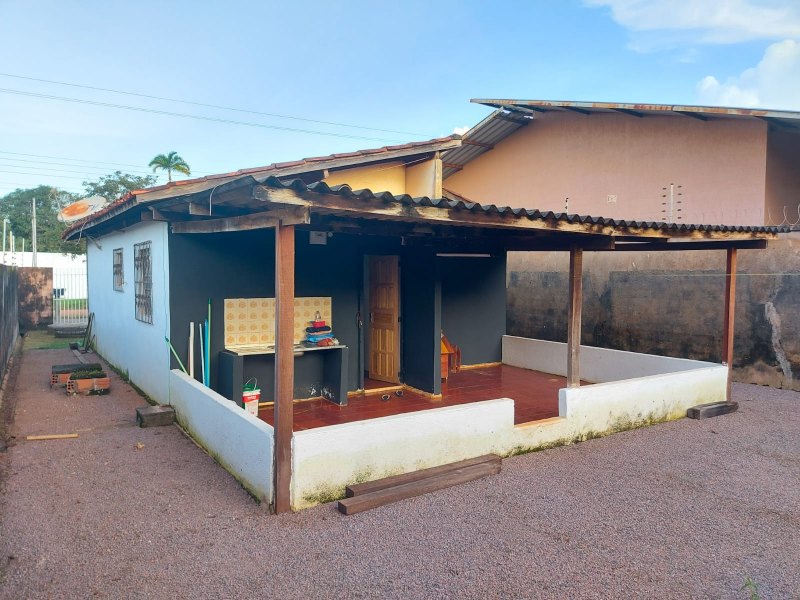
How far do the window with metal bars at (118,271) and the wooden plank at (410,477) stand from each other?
6.39 meters

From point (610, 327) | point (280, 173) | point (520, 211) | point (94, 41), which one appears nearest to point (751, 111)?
point (610, 327)

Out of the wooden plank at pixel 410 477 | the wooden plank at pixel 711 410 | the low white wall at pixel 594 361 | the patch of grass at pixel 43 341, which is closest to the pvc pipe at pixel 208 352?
the wooden plank at pixel 410 477

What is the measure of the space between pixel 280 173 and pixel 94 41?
10.9 meters

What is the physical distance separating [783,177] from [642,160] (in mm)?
2442

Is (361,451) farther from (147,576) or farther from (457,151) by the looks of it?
(457,151)

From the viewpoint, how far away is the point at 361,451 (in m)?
4.57

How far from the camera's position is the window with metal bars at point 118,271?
363 inches

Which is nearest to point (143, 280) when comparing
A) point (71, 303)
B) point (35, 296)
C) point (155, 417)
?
point (155, 417)

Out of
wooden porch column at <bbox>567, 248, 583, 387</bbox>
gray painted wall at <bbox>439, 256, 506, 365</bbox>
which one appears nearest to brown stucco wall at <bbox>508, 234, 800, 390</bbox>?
gray painted wall at <bbox>439, 256, 506, 365</bbox>

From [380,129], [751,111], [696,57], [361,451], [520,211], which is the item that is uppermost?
[380,129]

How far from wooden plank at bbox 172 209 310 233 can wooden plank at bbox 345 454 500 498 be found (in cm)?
209

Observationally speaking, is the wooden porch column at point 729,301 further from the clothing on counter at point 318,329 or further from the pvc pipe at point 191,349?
the pvc pipe at point 191,349

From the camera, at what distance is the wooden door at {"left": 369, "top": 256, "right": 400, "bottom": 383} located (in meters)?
8.18

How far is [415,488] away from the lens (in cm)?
455
